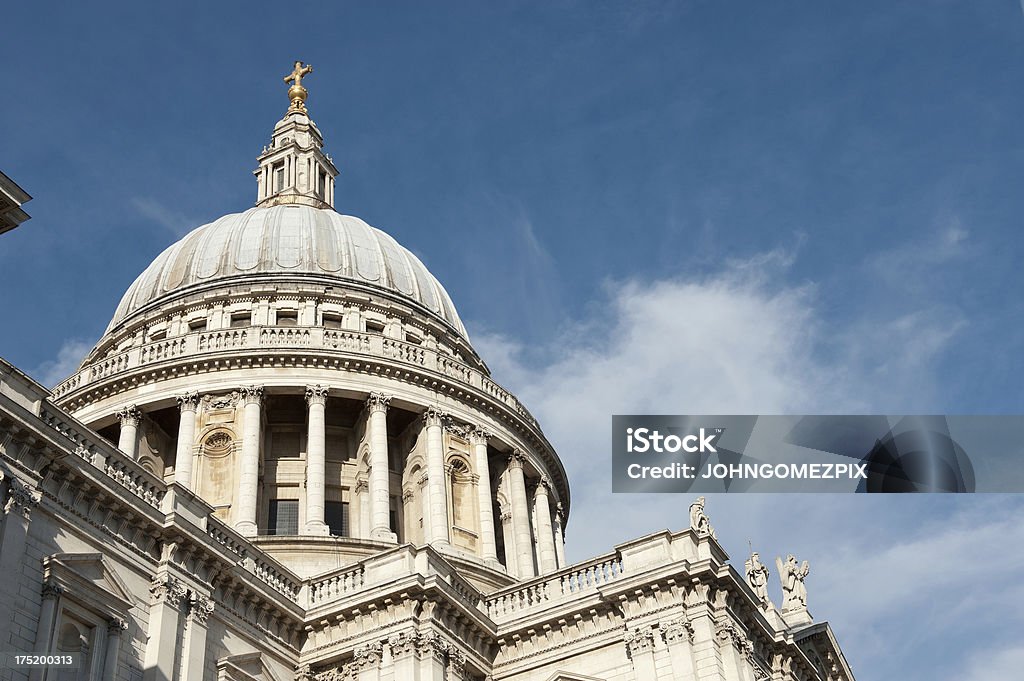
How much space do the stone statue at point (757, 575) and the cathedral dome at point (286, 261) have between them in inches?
819

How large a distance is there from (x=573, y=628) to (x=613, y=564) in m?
1.91

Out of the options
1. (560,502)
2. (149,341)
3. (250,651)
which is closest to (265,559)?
(250,651)

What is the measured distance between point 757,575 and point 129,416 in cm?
2263

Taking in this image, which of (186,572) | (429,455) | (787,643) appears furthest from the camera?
(429,455)

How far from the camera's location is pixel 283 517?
43781 millimetres

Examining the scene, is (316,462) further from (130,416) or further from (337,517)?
(130,416)

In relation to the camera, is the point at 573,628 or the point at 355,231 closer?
the point at 573,628

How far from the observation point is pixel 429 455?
4422cm

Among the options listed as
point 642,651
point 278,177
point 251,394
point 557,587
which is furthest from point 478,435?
point 278,177

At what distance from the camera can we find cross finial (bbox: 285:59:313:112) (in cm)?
6544

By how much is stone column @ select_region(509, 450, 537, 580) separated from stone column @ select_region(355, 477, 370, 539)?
5950 millimetres

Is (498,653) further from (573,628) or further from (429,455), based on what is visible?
(429,455)

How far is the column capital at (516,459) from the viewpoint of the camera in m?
48.3

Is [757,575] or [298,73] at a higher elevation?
[298,73]
